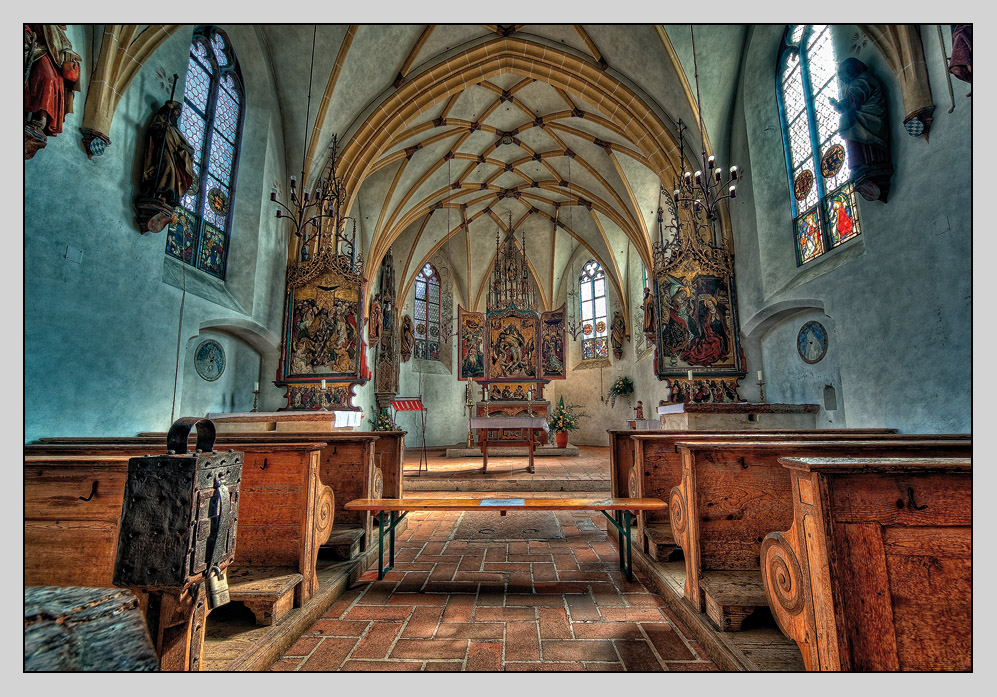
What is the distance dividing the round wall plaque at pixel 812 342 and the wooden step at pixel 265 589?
26.6 ft

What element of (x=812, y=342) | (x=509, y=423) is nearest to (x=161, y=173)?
(x=509, y=423)

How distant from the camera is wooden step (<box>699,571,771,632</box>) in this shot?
7.15ft

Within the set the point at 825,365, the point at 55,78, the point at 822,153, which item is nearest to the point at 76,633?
the point at 55,78

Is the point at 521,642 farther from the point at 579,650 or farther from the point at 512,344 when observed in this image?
the point at 512,344

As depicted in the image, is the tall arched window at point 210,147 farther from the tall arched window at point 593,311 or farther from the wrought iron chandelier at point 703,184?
the tall arched window at point 593,311

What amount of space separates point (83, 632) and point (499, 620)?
7.49ft

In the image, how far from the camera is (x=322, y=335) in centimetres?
934

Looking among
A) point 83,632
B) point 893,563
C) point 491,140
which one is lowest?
point 893,563

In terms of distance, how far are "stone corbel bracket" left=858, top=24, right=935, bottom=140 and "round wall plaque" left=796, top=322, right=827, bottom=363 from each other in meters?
3.28

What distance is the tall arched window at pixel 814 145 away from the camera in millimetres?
6672

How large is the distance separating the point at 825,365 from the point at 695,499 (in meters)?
6.24

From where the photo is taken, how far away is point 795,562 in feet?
5.19

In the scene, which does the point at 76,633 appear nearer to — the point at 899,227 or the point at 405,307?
the point at 899,227

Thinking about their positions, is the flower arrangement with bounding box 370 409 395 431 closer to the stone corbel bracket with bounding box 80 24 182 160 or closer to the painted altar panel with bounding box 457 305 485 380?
the painted altar panel with bounding box 457 305 485 380
